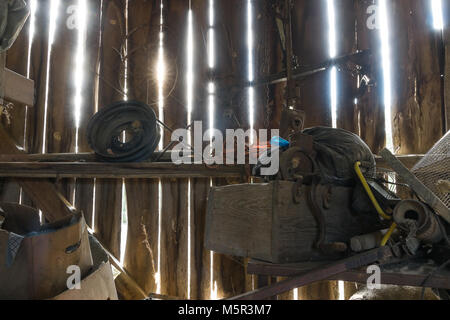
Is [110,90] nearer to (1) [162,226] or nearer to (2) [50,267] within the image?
(1) [162,226]

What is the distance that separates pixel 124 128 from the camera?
10.0 feet

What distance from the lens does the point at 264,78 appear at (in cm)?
323

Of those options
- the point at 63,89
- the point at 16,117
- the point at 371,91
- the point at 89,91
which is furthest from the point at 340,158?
the point at 16,117

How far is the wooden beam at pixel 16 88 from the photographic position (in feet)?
4.04

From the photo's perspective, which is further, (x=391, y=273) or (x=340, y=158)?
(x=340, y=158)

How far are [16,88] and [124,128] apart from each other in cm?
179

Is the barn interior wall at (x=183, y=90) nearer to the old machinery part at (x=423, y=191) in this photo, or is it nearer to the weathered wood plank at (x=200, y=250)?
the weathered wood plank at (x=200, y=250)

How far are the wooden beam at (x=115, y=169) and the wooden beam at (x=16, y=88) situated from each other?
5.11 ft

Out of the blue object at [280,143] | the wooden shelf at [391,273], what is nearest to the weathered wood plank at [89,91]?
the blue object at [280,143]

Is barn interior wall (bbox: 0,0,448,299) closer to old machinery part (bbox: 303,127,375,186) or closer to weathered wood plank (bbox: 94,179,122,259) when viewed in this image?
weathered wood plank (bbox: 94,179,122,259)

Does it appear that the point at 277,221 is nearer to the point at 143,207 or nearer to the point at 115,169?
the point at 115,169

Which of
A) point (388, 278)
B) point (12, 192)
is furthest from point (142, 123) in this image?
point (388, 278)

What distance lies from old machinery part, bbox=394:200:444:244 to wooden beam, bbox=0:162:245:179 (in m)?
1.69

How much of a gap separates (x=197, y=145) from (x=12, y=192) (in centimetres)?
187
